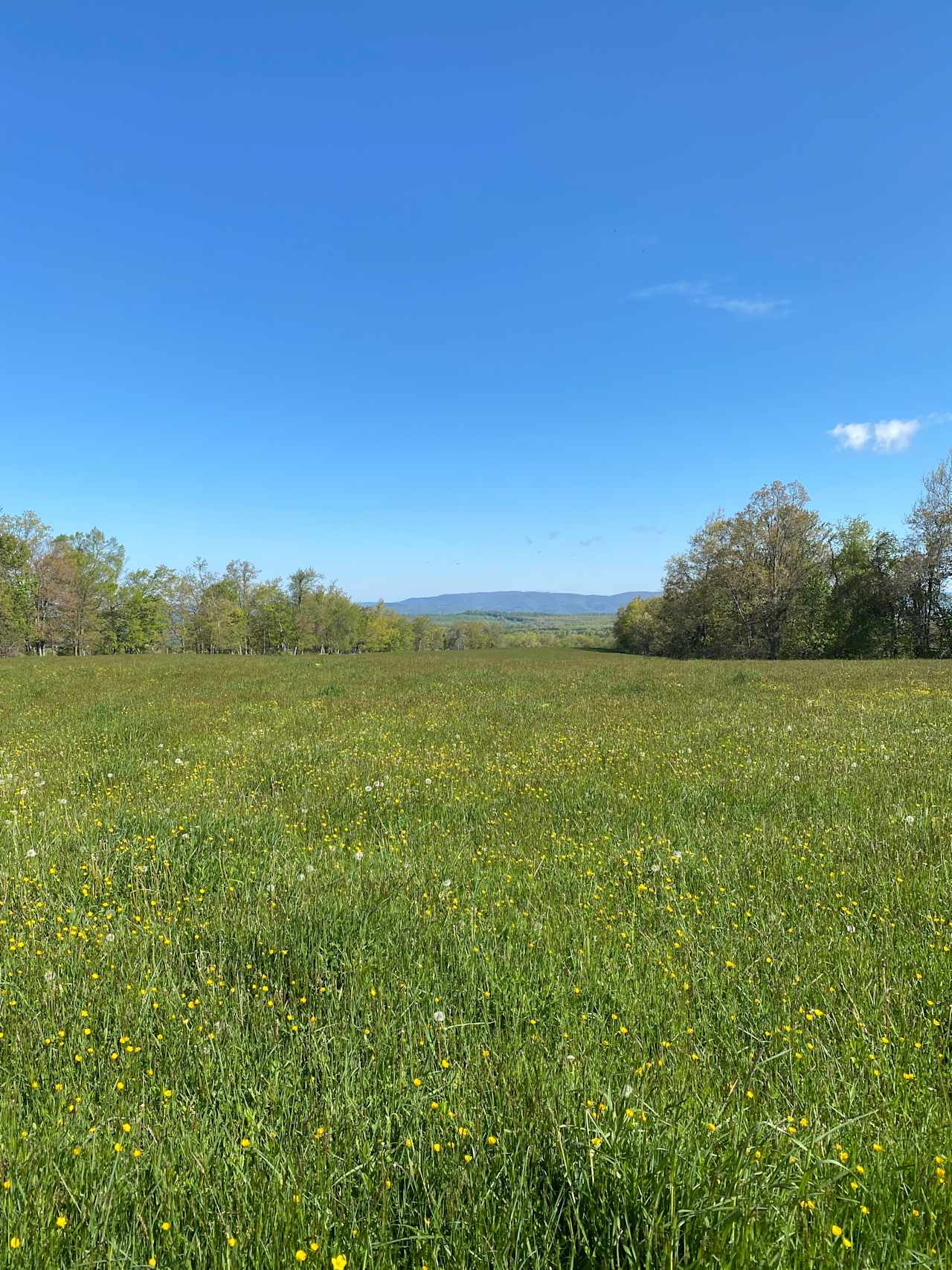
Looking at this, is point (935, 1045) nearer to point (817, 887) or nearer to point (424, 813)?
point (817, 887)

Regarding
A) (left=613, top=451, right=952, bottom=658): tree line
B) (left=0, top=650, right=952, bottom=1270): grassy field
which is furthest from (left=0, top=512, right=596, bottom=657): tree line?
(left=0, top=650, right=952, bottom=1270): grassy field

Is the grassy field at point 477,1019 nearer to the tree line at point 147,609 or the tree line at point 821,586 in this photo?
the tree line at point 821,586

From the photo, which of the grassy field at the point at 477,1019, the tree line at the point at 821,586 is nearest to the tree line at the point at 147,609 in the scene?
the tree line at the point at 821,586

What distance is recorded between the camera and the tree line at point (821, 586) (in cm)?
4653

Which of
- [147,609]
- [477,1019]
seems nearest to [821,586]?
[477,1019]

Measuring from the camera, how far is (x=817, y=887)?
4438mm

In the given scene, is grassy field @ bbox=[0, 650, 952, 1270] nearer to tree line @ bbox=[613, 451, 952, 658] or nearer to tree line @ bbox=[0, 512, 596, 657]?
tree line @ bbox=[613, 451, 952, 658]

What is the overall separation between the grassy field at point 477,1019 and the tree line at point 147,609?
67.3 metres

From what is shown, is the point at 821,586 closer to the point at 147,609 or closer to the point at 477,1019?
the point at 477,1019

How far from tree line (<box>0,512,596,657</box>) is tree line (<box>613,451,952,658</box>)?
4050 centimetres

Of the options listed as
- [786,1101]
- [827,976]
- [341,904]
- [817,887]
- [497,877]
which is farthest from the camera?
[497,877]

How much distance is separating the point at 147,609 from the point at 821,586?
84.5 metres

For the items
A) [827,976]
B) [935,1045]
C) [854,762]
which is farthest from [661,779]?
[935,1045]

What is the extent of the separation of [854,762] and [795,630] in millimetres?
52820
